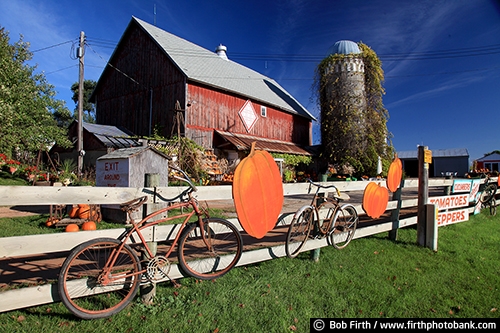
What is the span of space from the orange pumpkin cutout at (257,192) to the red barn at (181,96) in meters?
12.4

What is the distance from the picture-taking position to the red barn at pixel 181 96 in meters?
17.0

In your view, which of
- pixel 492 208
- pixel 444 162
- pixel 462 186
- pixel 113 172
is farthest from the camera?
pixel 444 162

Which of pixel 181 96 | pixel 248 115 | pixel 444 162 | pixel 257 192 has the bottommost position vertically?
pixel 257 192

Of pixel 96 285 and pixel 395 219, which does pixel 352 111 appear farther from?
pixel 96 285

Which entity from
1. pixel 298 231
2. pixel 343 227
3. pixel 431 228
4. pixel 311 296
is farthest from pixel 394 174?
pixel 311 296

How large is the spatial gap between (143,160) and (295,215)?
4.54m

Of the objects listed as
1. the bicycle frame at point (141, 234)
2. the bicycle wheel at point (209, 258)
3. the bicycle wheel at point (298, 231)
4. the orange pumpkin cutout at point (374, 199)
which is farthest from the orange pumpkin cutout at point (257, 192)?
the orange pumpkin cutout at point (374, 199)

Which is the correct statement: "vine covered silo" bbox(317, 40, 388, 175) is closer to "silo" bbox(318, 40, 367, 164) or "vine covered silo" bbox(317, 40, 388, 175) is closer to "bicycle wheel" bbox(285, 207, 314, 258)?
"silo" bbox(318, 40, 367, 164)

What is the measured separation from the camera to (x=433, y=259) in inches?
199

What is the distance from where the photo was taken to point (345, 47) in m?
21.9

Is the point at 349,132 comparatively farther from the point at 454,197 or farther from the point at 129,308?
the point at 129,308

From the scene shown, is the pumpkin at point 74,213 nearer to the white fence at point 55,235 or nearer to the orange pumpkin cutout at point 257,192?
the white fence at point 55,235

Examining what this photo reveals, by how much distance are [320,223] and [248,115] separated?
54.0 feet

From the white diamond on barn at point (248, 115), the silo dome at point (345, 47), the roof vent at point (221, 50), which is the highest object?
the roof vent at point (221, 50)
